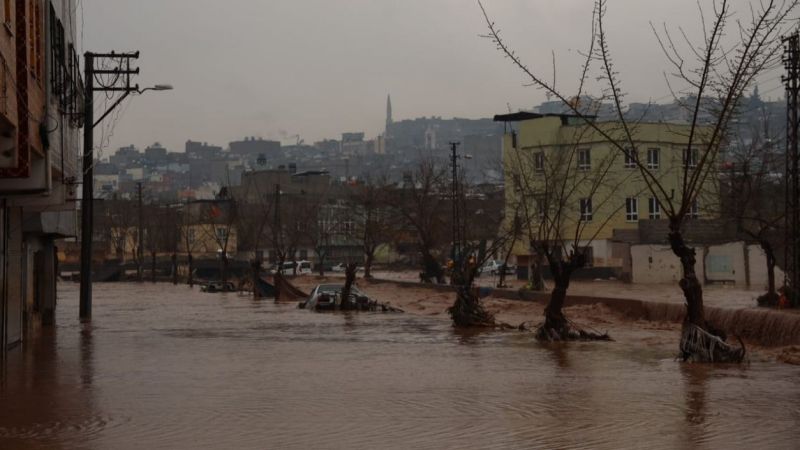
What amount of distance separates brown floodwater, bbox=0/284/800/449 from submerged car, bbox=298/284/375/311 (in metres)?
14.4

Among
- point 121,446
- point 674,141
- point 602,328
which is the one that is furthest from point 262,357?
point 674,141

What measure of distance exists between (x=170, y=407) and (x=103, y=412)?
0.87 m

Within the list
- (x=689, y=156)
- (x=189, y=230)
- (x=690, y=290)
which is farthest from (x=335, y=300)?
(x=189, y=230)

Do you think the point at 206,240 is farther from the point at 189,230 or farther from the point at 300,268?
the point at 300,268

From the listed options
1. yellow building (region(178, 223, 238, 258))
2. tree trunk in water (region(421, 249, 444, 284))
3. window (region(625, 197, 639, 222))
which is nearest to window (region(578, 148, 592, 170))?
window (region(625, 197, 639, 222))

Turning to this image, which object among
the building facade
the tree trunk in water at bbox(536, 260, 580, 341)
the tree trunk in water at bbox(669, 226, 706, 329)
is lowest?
the tree trunk in water at bbox(536, 260, 580, 341)

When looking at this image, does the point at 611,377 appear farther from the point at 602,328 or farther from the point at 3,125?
the point at 602,328

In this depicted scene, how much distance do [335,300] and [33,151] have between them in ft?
82.6

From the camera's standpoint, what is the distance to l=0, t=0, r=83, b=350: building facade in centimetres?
1825

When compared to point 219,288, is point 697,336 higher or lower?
lower

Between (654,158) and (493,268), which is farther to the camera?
(493,268)

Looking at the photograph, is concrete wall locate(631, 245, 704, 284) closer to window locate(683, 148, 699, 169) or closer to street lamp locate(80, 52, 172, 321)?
window locate(683, 148, 699, 169)

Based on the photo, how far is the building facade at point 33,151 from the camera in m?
18.2

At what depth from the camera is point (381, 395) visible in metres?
16.8
